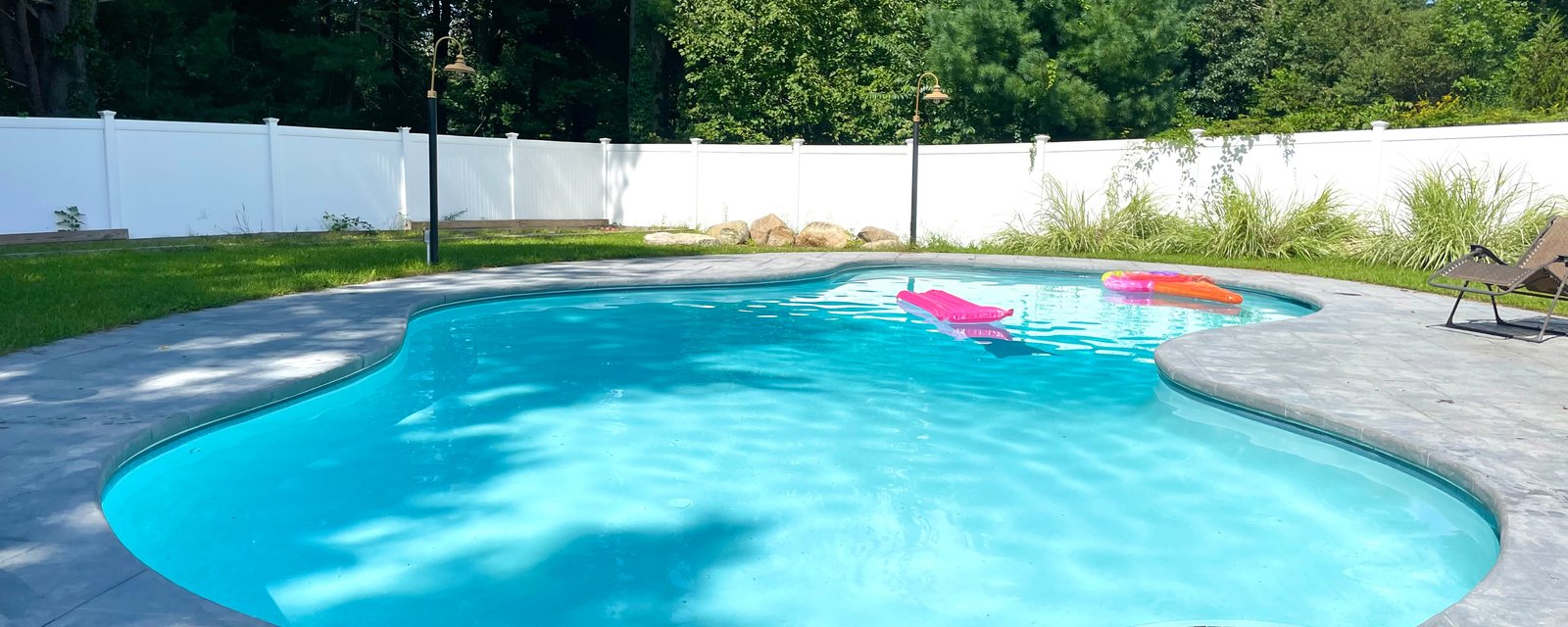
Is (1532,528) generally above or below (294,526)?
above

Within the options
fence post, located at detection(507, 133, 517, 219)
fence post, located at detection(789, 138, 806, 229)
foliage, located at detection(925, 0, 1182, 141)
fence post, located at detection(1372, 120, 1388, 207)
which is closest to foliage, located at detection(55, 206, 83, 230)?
fence post, located at detection(507, 133, 517, 219)

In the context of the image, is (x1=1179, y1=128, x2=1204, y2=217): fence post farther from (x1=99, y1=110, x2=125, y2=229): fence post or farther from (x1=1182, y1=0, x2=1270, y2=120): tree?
(x1=1182, y1=0, x2=1270, y2=120): tree

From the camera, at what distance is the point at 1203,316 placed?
29.9 feet

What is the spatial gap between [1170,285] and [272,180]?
12012 millimetres

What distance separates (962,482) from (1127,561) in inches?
39.1

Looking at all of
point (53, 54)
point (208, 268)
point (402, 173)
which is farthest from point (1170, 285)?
point (53, 54)

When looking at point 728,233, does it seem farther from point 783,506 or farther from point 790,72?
point 783,506

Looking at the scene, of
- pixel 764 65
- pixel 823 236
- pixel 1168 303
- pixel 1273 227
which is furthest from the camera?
pixel 764 65

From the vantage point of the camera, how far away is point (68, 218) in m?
12.8

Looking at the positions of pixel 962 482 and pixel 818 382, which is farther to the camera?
pixel 818 382

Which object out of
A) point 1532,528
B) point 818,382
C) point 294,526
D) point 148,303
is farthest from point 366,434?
point 1532,528

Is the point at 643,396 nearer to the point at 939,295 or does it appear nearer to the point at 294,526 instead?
the point at 294,526

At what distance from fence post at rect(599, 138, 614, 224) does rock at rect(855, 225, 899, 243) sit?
6.12m

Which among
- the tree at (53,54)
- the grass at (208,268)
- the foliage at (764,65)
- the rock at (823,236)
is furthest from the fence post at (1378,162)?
the tree at (53,54)
